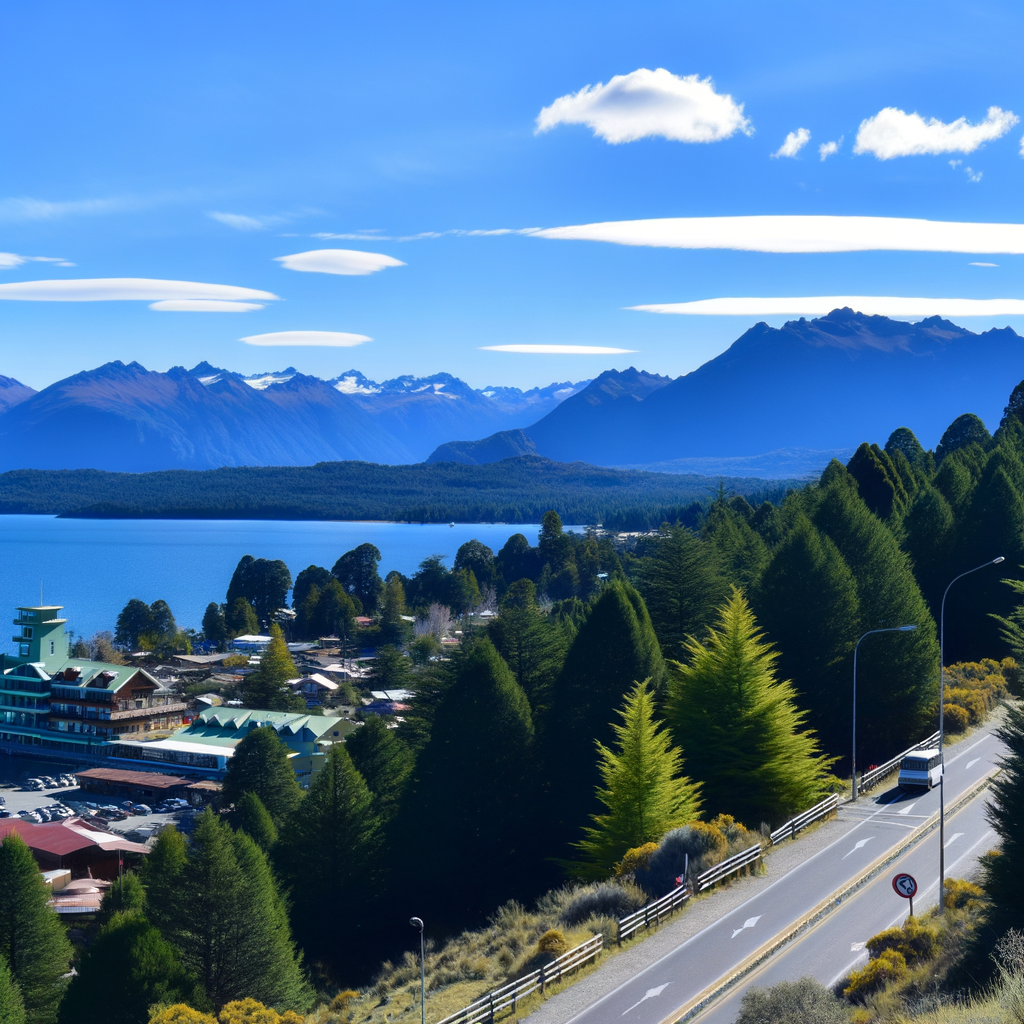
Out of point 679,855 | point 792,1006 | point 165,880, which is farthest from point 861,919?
Answer: point 165,880

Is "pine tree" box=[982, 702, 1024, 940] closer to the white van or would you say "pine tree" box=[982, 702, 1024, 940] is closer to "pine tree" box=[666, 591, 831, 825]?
"pine tree" box=[666, 591, 831, 825]

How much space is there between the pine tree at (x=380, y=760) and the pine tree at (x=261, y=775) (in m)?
9.40

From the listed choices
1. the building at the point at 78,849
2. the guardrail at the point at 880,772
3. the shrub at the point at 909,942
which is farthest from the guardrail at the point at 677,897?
the building at the point at 78,849

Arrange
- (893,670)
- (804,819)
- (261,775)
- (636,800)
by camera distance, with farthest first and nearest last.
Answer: (261,775)
(893,670)
(804,819)
(636,800)

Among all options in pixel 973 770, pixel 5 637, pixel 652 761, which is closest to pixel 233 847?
pixel 652 761

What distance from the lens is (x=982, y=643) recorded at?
51344mm

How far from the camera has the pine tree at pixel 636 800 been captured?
29.2 meters

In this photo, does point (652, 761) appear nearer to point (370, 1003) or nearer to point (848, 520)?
point (370, 1003)

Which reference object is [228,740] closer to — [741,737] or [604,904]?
[741,737]

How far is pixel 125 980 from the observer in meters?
24.9

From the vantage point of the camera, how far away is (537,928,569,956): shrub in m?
20.5

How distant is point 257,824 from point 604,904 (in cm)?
2228

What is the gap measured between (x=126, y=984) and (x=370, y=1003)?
245 inches

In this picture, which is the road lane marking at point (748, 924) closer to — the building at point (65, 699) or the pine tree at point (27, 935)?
the pine tree at point (27, 935)
